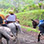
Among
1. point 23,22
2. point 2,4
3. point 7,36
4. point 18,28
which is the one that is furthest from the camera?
point 2,4

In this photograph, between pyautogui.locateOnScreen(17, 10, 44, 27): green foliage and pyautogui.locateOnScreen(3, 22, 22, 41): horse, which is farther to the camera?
pyautogui.locateOnScreen(17, 10, 44, 27): green foliage

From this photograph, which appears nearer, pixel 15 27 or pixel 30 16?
pixel 15 27

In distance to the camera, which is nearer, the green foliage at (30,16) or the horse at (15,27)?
the horse at (15,27)

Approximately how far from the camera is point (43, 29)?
8.36m

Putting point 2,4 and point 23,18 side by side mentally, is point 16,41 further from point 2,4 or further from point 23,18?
point 2,4

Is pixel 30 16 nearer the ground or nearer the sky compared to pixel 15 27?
nearer the ground

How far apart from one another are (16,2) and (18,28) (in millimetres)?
14577

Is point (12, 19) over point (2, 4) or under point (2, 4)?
over

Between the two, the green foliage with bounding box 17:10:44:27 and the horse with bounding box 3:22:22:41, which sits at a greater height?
the horse with bounding box 3:22:22:41

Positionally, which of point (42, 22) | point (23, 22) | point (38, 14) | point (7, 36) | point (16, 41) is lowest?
point (23, 22)

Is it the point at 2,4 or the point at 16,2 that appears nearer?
the point at 16,2

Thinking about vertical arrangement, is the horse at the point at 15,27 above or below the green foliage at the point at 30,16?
above

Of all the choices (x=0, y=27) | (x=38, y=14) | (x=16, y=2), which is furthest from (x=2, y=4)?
(x=0, y=27)

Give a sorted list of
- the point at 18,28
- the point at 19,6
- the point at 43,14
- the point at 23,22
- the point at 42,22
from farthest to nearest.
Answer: the point at 19,6 < the point at 23,22 < the point at 43,14 < the point at 42,22 < the point at 18,28
